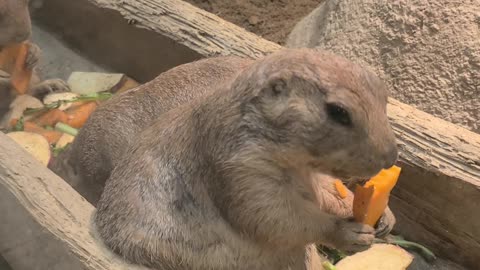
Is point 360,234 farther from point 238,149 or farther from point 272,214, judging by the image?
point 238,149

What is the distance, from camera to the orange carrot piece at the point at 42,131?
3424mm

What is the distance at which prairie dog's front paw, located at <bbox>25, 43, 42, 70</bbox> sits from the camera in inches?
149

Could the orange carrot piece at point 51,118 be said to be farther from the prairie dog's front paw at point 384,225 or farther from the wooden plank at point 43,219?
the prairie dog's front paw at point 384,225

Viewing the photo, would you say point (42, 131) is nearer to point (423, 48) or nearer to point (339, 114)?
point (423, 48)

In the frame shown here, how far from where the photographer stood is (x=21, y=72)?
380 centimetres

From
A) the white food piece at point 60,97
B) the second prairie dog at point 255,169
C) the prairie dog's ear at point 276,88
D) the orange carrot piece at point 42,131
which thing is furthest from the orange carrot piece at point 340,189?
the white food piece at point 60,97

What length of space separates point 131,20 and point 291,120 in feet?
6.30

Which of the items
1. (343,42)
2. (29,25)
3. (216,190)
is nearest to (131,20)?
(29,25)

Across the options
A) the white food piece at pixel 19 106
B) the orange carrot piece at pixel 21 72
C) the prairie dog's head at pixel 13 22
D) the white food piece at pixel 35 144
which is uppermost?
the prairie dog's head at pixel 13 22

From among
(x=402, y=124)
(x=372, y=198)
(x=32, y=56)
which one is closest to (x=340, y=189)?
(x=372, y=198)

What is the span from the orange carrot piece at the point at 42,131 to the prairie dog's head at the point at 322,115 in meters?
1.81

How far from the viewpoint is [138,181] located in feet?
7.09

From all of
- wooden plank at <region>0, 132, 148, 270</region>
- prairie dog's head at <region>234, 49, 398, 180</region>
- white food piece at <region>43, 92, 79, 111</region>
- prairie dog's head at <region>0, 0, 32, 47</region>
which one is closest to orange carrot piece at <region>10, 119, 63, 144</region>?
white food piece at <region>43, 92, 79, 111</region>

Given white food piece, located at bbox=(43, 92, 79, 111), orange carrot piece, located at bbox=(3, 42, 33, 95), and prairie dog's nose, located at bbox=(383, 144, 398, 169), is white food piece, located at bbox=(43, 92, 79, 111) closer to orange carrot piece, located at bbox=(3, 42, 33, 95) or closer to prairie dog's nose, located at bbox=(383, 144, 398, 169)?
orange carrot piece, located at bbox=(3, 42, 33, 95)
